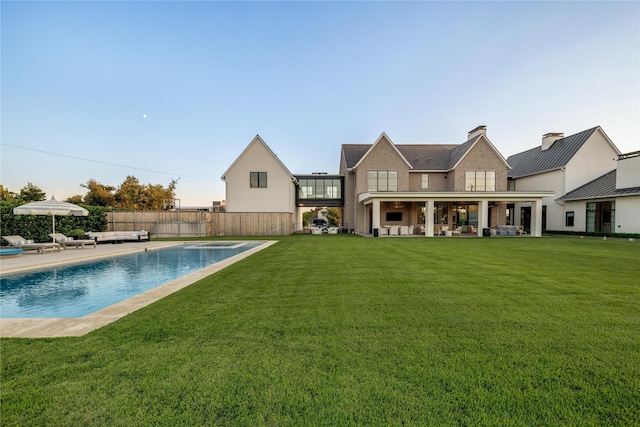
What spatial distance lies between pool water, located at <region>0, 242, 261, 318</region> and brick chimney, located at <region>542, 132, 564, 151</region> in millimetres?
34646

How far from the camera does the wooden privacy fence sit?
73.9 feet

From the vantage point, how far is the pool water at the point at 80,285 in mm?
5148

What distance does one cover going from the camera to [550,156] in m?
25.9

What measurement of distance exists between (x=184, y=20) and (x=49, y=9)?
594 centimetres

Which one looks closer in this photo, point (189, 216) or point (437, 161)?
point (189, 216)

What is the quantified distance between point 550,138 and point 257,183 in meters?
30.8

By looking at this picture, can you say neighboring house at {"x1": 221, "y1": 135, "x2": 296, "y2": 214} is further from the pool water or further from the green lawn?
the green lawn

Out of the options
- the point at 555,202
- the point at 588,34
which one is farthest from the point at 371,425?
→ the point at 555,202

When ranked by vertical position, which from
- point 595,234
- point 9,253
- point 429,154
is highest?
point 429,154

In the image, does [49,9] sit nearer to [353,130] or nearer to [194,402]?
[194,402]

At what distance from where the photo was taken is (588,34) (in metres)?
15.0

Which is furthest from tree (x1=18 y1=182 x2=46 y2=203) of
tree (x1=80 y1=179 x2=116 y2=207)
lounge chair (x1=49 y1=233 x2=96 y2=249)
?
lounge chair (x1=49 y1=233 x2=96 y2=249)

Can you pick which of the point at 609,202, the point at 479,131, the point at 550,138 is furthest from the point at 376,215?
the point at 550,138

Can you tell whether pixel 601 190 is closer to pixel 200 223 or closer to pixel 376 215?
pixel 376 215
